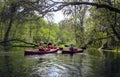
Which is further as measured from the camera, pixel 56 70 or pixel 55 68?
pixel 55 68

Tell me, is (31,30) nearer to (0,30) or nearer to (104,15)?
(0,30)

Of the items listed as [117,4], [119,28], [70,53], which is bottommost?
[70,53]

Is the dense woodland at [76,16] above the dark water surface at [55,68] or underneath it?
above

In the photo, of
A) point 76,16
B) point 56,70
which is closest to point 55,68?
point 56,70

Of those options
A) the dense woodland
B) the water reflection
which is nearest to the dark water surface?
the water reflection

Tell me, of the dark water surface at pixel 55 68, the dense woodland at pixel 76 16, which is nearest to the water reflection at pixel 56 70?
the dark water surface at pixel 55 68

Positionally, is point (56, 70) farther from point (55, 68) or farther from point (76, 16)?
point (76, 16)

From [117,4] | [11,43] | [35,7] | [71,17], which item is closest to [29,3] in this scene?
[35,7]

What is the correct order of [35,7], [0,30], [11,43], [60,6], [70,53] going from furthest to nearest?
[0,30], [11,43], [70,53], [60,6], [35,7]

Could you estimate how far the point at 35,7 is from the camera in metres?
17.7

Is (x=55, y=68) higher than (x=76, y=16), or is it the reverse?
(x=76, y=16)

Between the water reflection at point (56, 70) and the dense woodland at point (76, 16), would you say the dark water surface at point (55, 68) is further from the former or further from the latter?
the dense woodland at point (76, 16)

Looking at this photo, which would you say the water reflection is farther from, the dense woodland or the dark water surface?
the dense woodland

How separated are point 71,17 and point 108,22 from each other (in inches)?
584
